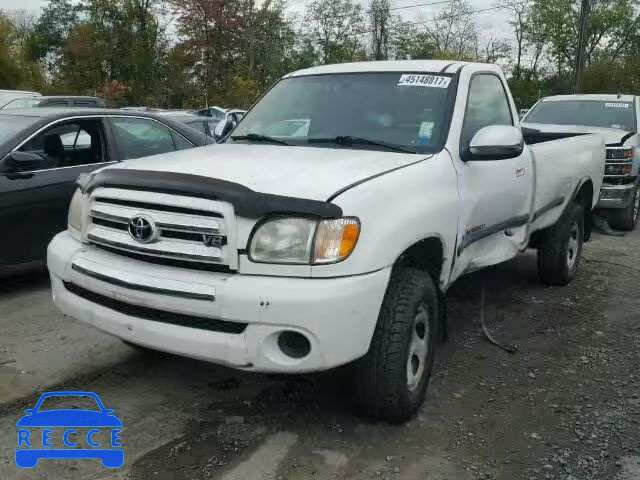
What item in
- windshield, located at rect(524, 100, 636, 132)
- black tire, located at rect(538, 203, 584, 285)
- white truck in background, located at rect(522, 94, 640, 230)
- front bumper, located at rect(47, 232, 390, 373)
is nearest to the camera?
front bumper, located at rect(47, 232, 390, 373)

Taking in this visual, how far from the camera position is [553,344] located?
443 centimetres

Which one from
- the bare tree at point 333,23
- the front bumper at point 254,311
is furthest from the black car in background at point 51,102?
the bare tree at point 333,23

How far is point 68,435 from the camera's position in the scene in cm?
303

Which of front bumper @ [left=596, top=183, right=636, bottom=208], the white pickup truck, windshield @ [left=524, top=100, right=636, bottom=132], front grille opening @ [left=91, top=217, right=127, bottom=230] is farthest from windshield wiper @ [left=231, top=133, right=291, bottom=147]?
windshield @ [left=524, top=100, right=636, bottom=132]

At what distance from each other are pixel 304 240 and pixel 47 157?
143 inches

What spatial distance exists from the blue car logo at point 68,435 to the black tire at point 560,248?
12.7 ft

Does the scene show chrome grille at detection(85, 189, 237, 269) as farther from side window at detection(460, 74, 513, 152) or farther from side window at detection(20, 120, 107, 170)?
side window at detection(20, 120, 107, 170)

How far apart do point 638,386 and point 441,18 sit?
160 ft

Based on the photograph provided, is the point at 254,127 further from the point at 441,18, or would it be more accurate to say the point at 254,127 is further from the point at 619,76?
the point at 441,18

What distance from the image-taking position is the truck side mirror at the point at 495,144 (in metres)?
3.60

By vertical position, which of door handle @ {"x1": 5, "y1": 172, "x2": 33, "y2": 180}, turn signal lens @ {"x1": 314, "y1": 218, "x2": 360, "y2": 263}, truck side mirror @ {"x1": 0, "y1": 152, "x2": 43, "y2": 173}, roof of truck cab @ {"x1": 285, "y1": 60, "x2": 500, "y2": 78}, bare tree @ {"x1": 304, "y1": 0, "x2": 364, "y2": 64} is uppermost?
bare tree @ {"x1": 304, "y1": 0, "x2": 364, "y2": 64}

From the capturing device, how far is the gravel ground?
2852 mm

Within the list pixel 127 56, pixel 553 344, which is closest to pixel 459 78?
pixel 553 344

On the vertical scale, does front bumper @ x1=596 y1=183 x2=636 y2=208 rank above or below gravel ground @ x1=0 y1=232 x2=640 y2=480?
above
